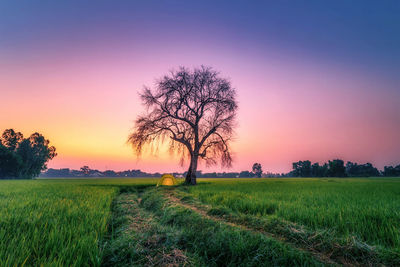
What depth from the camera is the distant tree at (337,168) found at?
8794 cm

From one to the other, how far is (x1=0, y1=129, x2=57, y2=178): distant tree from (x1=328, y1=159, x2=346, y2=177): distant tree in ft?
409

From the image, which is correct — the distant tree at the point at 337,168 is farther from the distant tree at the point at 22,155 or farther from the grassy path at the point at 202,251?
the distant tree at the point at 22,155

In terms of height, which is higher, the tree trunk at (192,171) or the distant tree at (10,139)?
the distant tree at (10,139)

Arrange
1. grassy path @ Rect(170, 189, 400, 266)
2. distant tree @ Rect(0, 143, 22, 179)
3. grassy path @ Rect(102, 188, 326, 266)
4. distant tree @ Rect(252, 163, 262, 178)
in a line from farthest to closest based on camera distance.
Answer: distant tree @ Rect(252, 163, 262, 178)
distant tree @ Rect(0, 143, 22, 179)
grassy path @ Rect(170, 189, 400, 266)
grassy path @ Rect(102, 188, 326, 266)

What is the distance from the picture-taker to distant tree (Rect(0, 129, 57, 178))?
5518cm

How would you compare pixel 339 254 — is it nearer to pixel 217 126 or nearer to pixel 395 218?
pixel 395 218

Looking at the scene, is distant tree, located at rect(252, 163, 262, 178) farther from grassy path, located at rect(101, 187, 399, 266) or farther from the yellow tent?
grassy path, located at rect(101, 187, 399, 266)

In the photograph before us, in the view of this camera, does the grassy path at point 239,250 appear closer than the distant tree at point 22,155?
Yes

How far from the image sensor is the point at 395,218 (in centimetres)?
397

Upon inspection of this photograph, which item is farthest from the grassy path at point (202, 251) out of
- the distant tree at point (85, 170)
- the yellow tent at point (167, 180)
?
the distant tree at point (85, 170)

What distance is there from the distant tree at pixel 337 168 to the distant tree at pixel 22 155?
409 feet

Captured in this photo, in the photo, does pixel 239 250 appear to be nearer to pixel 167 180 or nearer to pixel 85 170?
pixel 167 180

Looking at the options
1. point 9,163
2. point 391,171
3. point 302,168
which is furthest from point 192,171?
point 391,171

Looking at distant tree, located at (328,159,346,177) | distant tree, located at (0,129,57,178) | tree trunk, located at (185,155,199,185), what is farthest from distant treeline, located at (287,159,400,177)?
distant tree, located at (0,129,57,178)
